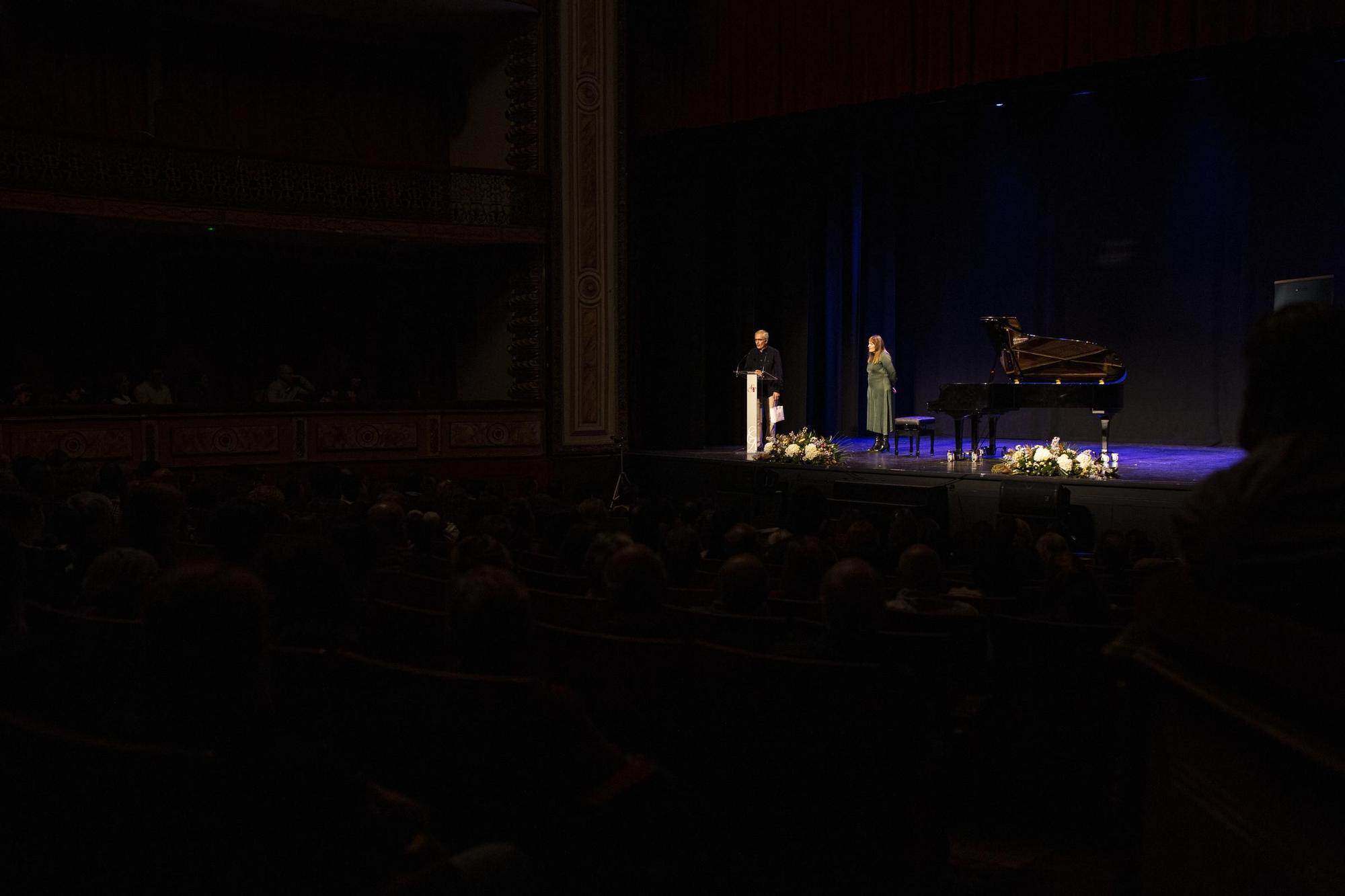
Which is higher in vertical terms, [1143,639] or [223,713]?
[1143,639]

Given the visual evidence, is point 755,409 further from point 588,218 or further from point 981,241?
point 981,241

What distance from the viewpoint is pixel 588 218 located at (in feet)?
43.0

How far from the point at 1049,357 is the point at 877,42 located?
3.53 meters

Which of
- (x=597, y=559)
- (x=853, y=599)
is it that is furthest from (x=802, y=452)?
(x=853, y=599)

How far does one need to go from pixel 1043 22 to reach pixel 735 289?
5.61 metres

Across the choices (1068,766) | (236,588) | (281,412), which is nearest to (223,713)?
(236,588)

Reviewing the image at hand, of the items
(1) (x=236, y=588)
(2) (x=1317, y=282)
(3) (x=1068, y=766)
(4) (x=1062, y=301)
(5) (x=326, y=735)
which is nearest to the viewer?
(1) (x=236, y=588)

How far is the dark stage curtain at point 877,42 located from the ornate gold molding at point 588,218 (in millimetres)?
425

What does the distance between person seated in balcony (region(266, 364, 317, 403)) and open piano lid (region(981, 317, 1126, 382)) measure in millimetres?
7555

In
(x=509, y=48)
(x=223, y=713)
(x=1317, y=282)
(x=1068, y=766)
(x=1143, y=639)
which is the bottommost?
(x=1068, y=766)

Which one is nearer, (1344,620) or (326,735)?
(1344,620)

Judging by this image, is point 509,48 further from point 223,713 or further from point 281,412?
point 223,713

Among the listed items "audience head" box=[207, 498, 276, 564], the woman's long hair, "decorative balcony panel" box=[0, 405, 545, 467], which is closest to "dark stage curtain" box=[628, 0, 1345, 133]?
the woman's long hair

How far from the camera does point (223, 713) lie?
200 cm
